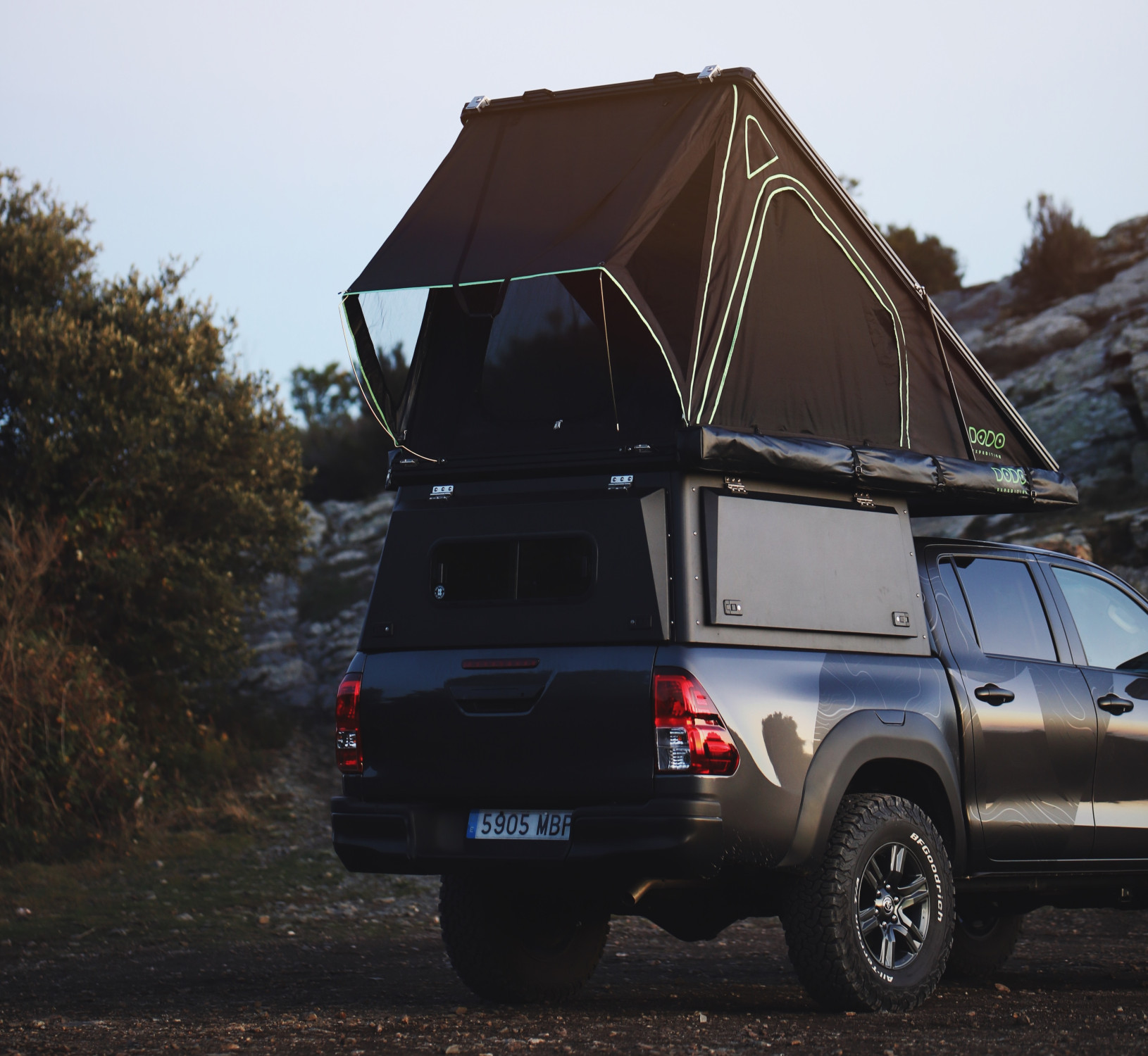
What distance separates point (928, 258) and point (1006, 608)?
31.8 m

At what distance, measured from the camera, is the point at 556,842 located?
5.26 metres

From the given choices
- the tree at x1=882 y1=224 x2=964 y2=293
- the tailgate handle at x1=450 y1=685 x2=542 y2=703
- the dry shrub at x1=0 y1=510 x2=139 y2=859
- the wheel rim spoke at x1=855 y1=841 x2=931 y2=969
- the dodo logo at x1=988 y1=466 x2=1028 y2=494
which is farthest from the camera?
the tree at x1=882 y1=224 x2=964 y2=293

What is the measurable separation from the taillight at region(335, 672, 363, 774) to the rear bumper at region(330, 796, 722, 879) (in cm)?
15

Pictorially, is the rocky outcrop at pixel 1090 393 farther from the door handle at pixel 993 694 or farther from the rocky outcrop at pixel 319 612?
the rocky outcrop at pixel 319 612

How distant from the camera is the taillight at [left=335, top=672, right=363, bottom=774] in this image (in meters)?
5.80

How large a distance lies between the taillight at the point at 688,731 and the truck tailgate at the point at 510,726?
0.18 feet

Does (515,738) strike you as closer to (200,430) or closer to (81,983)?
(81,983)

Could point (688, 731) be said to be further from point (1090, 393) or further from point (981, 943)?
point (1090, 393)

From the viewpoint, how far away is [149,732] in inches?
614

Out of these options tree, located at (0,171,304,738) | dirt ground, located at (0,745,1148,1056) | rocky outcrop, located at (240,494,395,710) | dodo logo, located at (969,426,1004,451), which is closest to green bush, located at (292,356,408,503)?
rocky outcrop, located at (240,494,395,710)

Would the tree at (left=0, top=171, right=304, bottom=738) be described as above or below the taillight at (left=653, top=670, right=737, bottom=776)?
above

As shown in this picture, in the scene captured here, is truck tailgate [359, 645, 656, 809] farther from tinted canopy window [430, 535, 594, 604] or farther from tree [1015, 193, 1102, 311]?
tree [1015, 193, 1102, 311]

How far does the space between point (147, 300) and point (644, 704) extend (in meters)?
13.0

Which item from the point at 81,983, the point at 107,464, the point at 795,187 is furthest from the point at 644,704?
the point at 107,464
